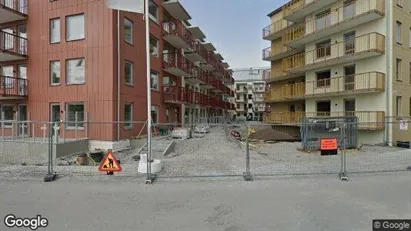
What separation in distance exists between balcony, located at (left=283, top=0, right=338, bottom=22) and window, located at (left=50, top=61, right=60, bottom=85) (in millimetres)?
20232

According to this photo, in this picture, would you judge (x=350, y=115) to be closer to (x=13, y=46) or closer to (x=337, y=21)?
(x=337, y=21)

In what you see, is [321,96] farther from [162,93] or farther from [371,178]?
[371,178]

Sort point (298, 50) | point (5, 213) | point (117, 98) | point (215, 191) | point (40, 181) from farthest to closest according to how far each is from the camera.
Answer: point (298, 50) < point (117, 98) < point (40, 181) < point (215, 191) < point (5, 213)

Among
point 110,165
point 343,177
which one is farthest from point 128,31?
point 343,177

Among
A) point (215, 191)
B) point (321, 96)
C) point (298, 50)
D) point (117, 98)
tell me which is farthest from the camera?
point (298, 50)

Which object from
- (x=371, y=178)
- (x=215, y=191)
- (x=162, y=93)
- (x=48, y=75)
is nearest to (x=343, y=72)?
(x=162, y=93)

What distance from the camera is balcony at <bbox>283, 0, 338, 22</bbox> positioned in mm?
23688

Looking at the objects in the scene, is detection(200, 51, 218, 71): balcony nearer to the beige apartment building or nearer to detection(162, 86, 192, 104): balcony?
the beige apartment building

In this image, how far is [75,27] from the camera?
17.5 metres

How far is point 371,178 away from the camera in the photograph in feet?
26.2

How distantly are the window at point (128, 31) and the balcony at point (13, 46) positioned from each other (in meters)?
6.70

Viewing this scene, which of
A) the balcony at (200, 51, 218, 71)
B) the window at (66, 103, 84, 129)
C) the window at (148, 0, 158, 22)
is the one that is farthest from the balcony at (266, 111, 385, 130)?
the window at (148, 0, 158, 22)

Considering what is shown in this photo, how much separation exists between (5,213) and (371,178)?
8.91 meters

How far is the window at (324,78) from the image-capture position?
2378 cm
